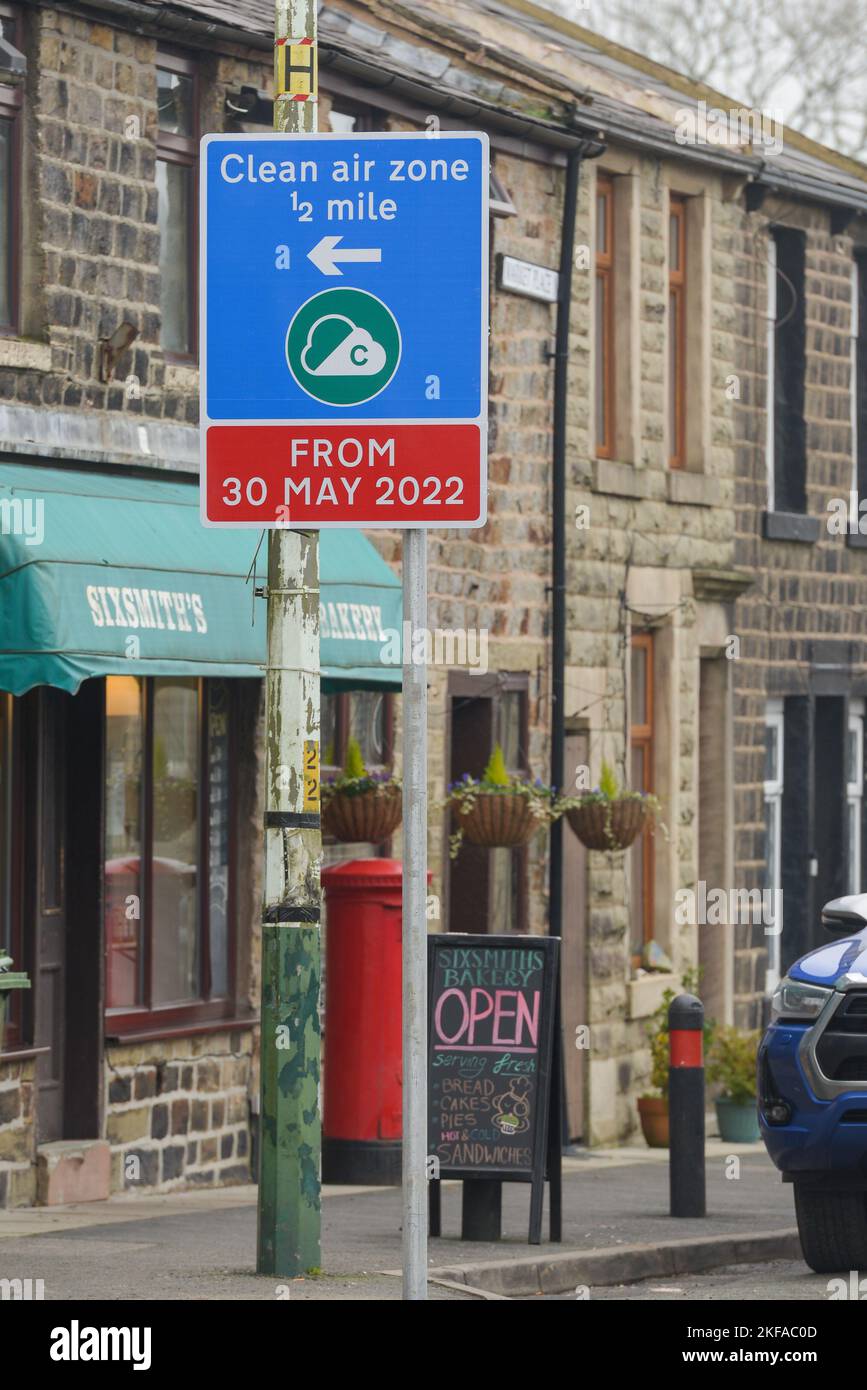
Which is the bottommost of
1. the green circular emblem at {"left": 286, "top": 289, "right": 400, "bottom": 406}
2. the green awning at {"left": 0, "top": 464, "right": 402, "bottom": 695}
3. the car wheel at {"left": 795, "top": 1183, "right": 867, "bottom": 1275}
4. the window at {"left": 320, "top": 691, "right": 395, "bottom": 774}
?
the car wheel at {"left": 795, "top": 1183, "right": 867, "bottom": 1275}

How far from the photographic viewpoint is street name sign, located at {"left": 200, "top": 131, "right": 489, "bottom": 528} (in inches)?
316

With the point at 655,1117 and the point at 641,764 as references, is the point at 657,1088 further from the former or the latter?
the point at 641,764

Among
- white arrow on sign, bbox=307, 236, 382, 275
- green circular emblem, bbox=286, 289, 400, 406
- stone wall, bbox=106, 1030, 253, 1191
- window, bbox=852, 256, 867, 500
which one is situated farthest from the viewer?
window, bbox=852, 256, 867, 500

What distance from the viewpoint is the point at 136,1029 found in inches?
558

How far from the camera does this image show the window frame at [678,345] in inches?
787

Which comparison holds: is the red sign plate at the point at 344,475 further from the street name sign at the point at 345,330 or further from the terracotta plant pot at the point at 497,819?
the terracotta plant pot at the point at 497,819

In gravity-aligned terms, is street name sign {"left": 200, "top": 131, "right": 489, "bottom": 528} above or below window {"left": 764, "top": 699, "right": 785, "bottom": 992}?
above

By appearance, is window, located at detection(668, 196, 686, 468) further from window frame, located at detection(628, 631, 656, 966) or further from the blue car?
the blue car

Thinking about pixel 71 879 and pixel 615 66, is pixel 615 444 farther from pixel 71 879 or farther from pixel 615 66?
pixel 71 879

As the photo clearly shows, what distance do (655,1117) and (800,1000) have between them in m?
7.79

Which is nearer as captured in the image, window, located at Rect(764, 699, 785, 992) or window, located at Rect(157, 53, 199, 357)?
window, located at Rect(157, 53, 199, 357)

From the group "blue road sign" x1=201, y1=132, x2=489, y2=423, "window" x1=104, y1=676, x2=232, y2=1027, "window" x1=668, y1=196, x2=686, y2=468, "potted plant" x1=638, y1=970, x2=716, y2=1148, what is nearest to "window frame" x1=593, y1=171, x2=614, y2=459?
"window" x1=668, y1=196, x2=686, y2=468

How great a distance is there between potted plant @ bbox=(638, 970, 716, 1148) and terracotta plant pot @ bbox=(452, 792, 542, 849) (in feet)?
8.77
